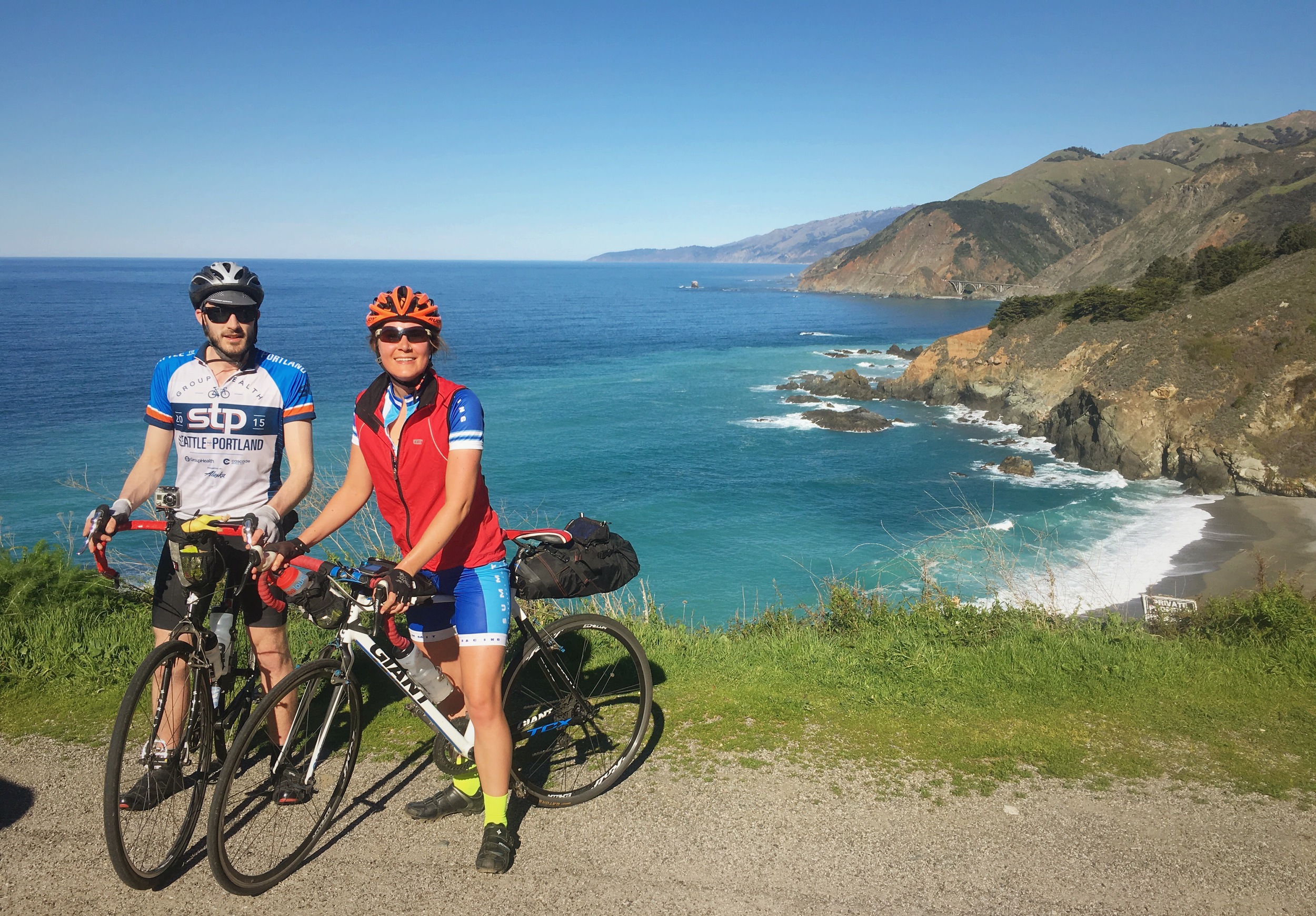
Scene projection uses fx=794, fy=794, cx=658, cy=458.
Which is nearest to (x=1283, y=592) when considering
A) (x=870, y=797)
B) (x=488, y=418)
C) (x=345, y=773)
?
(x=870, y=797)

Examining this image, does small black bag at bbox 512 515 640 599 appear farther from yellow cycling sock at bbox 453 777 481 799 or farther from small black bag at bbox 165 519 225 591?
small black bag at bbox 165 519 225 591

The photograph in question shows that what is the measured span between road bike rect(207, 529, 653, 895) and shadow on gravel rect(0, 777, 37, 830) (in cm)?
91

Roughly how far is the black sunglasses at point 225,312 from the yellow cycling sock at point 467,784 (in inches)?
93.3

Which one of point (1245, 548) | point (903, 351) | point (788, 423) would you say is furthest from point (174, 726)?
point (903, 351)

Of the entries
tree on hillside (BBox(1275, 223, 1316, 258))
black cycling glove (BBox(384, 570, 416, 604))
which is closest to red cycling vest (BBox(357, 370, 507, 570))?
black cycling glove (BBox(384, 570, 416, 604))

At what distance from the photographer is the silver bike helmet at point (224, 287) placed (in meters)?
3.67

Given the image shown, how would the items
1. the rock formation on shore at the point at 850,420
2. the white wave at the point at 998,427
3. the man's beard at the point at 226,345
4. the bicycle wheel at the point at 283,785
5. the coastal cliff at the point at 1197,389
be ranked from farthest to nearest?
the rock formation on shore at the point at 850,420 < the white wave at the point at 998,427 < the coastal cliff at the point at 1197,389 < the man's beard at the point at 226,345 < the bicycle wheel at the point at 283,785

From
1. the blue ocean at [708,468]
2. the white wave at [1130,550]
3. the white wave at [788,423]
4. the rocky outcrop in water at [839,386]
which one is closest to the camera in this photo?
the white wave at [1130,550]

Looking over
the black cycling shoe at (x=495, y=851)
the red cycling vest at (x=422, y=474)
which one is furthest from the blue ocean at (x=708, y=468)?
the red cycling vest at (x=422, y=474)

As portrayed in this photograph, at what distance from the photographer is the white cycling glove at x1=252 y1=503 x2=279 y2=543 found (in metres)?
3.26

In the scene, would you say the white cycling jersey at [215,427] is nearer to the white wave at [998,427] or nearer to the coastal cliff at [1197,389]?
the coastal cliff at [1197,389]

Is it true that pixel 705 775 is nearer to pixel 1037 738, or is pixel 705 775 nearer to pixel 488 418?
pixel 1037 738

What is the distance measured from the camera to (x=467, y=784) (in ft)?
12.1

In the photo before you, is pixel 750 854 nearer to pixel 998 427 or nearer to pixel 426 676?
pixel 426 676
